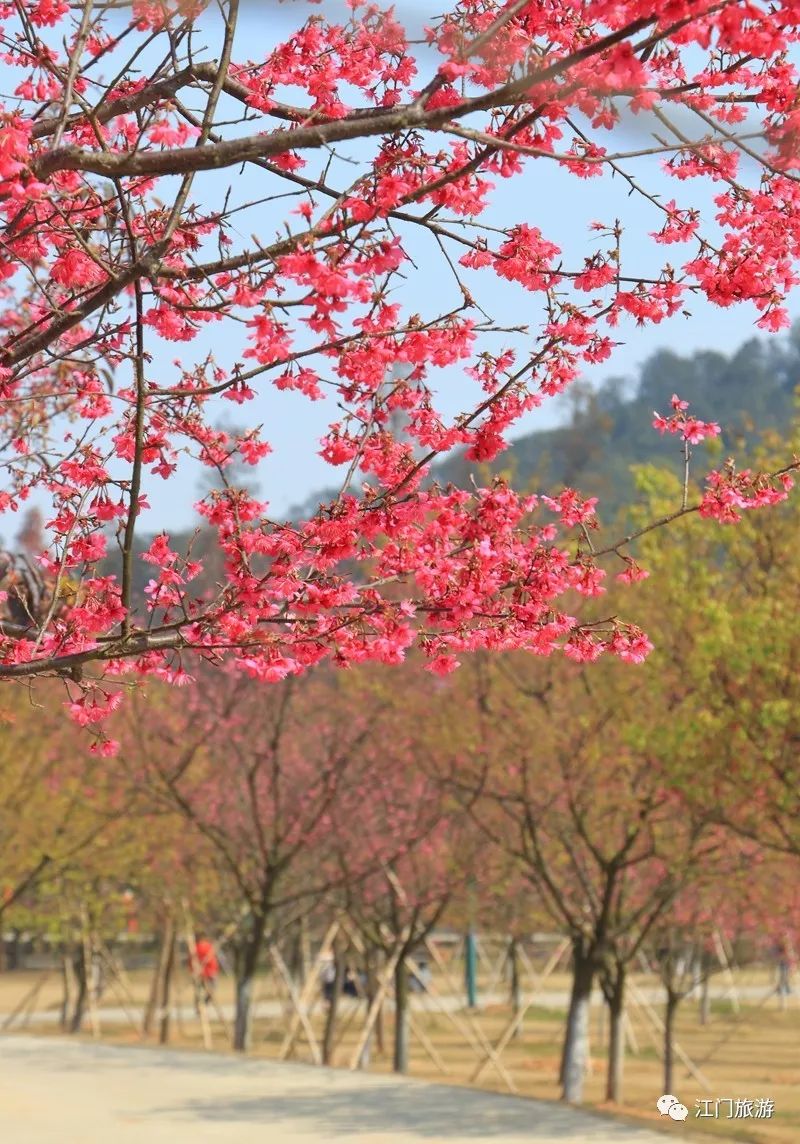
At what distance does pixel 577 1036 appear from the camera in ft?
56.4

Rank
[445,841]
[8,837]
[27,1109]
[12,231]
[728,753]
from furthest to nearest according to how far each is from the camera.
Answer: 1. [445,841]
2. [8,837]
3. [728,753]
4. [27,1109]
5. [12,231]

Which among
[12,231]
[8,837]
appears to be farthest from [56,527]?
[8,837]

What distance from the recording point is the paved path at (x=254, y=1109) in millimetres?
10289

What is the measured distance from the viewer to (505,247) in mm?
5355

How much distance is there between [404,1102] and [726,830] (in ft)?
19.7

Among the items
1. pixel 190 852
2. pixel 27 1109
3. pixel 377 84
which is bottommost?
pixel 27 1109

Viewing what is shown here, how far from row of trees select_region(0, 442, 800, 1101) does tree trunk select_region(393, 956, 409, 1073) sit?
0.05m

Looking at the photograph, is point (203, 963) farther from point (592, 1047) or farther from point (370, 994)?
point (592, 1047)

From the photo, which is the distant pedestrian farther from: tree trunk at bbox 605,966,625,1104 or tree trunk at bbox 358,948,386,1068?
tree trunk at bbox 605,966,625,1104

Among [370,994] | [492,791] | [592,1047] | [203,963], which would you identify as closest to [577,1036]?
[492,791]

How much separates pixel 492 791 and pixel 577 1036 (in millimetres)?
2875

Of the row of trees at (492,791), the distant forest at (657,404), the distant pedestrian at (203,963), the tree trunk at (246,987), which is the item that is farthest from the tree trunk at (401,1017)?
the distant forest at (657,404)

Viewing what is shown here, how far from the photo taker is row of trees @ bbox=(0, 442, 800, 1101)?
43.1 feet

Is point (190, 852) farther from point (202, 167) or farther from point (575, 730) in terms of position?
point (202, 167)
